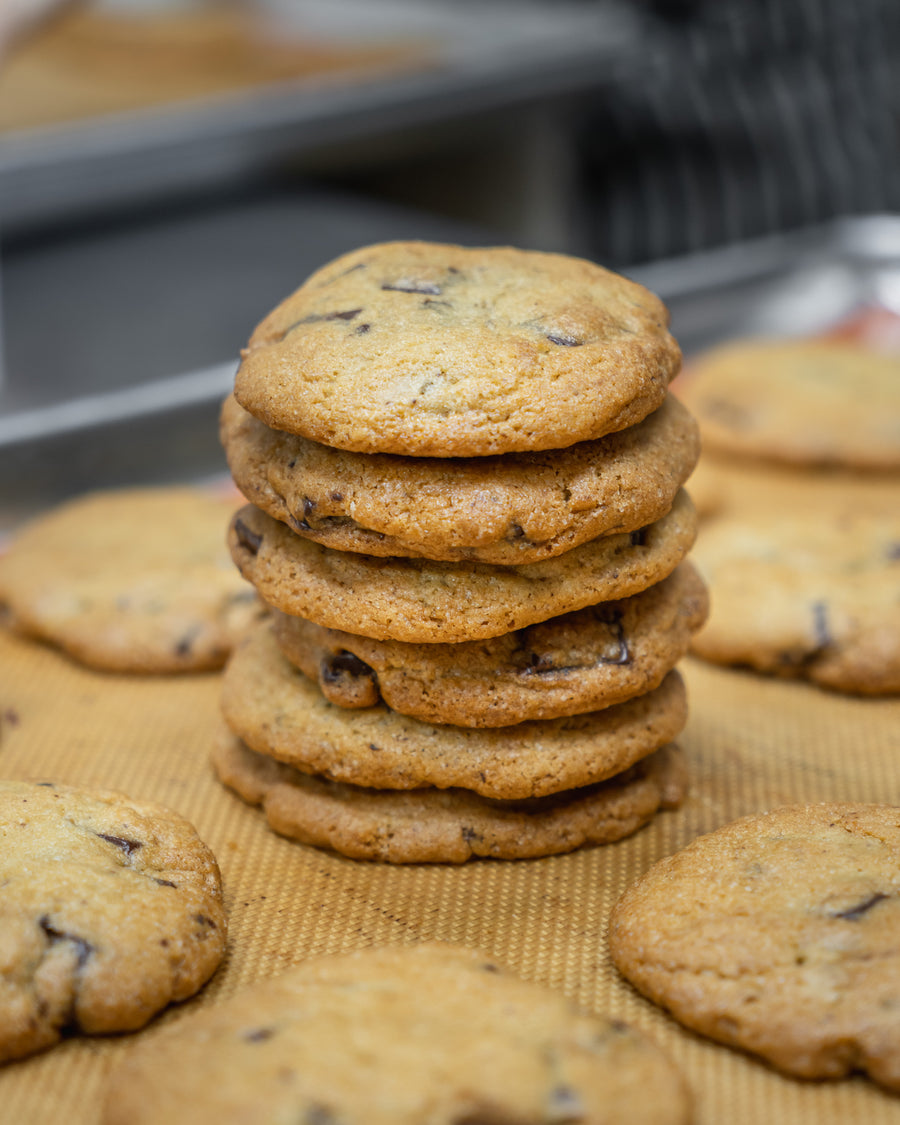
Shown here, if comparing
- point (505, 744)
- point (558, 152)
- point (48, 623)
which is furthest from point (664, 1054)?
point (558, 152)

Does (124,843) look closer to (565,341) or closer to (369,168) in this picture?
(565,341)

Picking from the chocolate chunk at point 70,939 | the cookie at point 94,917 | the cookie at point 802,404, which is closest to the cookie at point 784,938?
the cookie at point 94,917

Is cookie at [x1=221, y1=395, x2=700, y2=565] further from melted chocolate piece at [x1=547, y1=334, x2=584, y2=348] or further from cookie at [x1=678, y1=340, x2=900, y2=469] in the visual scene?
cookie at [x1=678, y1=340, x2=900, y2=469]

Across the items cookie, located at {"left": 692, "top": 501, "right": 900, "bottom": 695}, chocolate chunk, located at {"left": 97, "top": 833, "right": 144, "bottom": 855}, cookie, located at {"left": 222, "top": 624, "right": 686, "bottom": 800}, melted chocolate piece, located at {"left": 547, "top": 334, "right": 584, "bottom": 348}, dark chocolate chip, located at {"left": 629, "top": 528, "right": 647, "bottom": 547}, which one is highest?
melted chocolate piece, located at {"left": 547, "top": 334, "right": 584, "bottom": 348}

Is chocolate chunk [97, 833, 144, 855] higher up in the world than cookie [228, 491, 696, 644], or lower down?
lower down

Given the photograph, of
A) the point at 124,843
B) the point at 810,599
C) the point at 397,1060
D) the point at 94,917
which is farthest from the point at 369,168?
the point at 397,1060

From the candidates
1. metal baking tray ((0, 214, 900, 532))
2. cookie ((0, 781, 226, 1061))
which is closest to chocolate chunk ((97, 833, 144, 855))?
cookie ((0, 781, 226, 1061))
